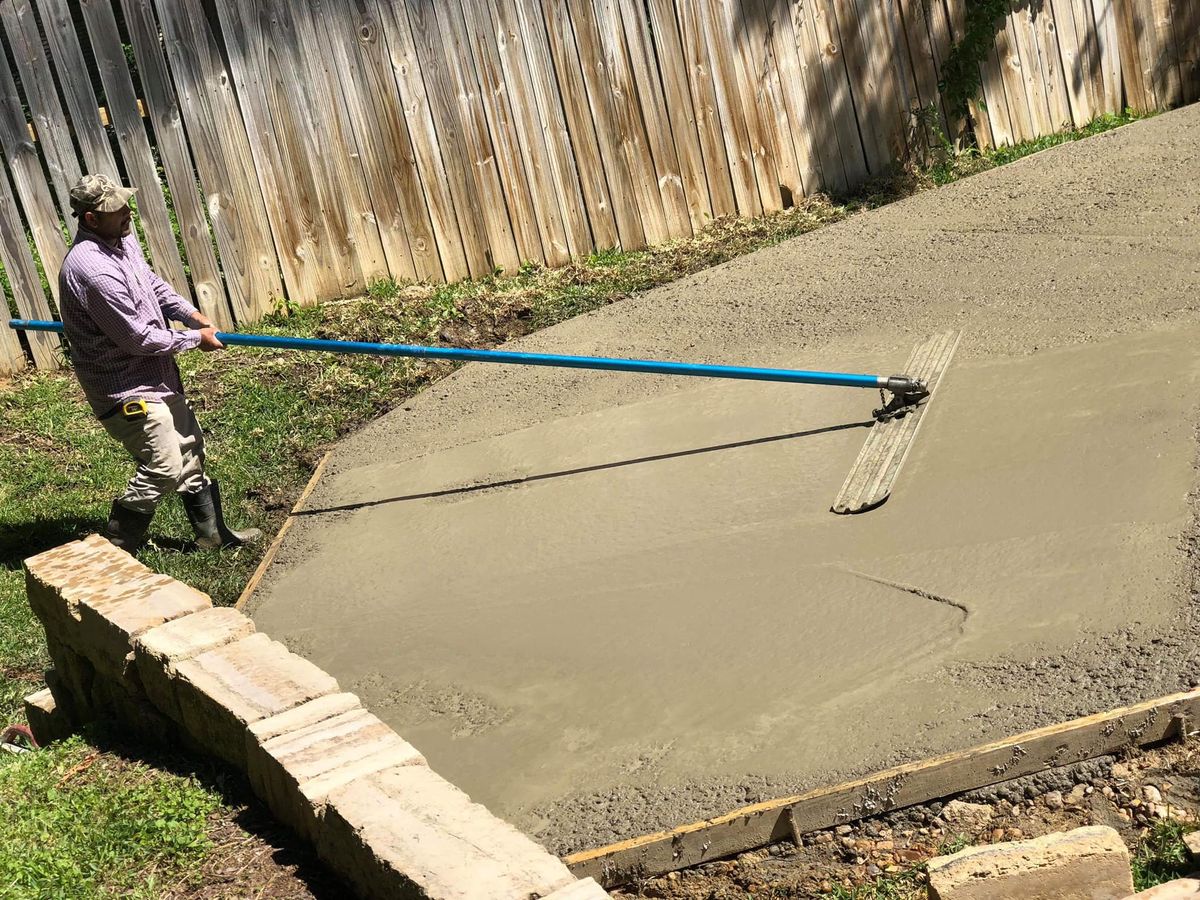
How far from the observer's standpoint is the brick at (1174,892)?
2.35m

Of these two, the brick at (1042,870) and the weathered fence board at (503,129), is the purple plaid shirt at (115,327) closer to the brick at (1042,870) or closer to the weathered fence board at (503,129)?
the weathered fence board at (503,129)

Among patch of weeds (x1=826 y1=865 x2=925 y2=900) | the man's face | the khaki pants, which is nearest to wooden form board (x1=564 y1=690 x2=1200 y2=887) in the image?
patch of weeds (x1=826 y1=865 x2=925 y2=900)

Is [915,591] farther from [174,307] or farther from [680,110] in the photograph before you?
[680,110]

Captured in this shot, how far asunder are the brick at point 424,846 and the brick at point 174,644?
76 cm

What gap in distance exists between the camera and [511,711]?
146 inches

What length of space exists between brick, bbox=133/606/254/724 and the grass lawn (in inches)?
7.7

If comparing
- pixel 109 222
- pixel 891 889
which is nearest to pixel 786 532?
pixel 891 889

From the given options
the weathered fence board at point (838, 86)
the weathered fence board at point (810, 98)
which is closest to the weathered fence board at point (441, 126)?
the weathered fence board at point (810, 98)

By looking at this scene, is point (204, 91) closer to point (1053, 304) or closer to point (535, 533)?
point (535, 533)

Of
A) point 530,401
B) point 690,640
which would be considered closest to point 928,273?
point 530,401

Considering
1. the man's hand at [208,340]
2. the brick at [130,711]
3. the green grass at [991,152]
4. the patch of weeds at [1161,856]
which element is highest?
the man's hand at [208,340]

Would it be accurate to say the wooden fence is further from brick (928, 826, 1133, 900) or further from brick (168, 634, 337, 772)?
brick (928, 826, 1133, 900)

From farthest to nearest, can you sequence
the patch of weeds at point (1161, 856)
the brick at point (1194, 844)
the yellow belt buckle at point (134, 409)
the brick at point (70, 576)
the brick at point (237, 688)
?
the yellow belt buckle at point (134, 409)
the brick at point (70, 576)
the brick at point (237, 688)
the patch of weeds at point (1161, 856)
the brick at point (1194, 844)

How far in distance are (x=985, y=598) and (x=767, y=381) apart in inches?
64.6
